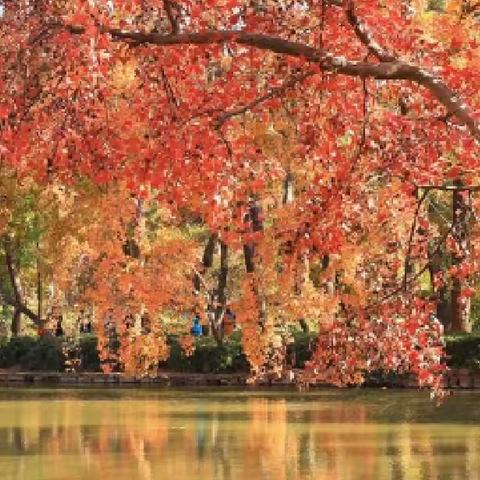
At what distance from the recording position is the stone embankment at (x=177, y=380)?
3155 centimetres

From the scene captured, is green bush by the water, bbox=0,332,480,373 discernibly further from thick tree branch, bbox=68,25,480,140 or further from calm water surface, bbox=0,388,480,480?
thick tree branch, bbox=68,25,480,140

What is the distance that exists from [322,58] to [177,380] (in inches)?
1031

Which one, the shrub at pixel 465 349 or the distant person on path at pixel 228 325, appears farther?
the distant person on path at pixel 228 325

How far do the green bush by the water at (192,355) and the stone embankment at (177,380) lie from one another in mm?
311

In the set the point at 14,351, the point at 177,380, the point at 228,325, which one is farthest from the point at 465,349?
the point at 14,351

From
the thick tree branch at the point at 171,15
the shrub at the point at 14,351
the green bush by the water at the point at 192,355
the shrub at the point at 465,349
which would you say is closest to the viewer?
the thick tree branch at the point at 171,15

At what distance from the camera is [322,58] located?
929cm

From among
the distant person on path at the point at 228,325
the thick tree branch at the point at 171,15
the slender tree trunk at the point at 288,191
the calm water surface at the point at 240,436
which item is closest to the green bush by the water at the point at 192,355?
the distant person on path at the point at 228,325

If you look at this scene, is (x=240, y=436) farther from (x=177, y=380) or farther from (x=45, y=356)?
(x=45, y=356)

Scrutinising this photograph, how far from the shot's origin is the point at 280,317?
31125 millimetres

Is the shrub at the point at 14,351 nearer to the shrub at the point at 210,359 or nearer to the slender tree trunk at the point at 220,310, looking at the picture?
the shrub at the point at 210,359

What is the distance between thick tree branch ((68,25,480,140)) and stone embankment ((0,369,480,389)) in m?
→ 22.6

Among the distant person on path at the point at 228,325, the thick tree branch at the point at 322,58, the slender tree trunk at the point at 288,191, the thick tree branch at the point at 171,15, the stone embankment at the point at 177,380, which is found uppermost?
the slender tree trunk at the point at 288,191

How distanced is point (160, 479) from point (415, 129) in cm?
705
